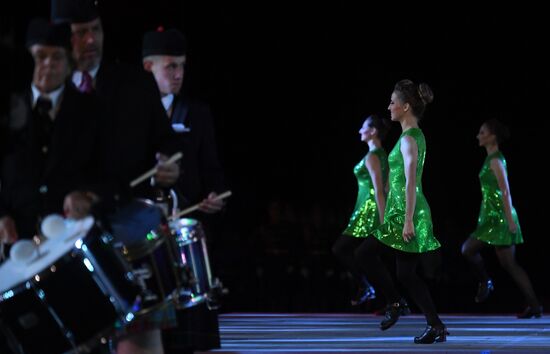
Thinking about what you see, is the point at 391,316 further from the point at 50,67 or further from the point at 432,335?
the point at 50,67

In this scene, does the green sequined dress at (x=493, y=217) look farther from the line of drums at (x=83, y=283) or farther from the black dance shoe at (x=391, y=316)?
the line of drums at (x=83, y=283)

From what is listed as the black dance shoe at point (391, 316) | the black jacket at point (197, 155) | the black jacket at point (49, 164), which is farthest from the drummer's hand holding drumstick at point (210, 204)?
the black dance shoe at point (391, 316)

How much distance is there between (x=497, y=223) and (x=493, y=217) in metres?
0.06

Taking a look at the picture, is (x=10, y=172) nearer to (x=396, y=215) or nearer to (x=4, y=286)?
(x=4, y=286)

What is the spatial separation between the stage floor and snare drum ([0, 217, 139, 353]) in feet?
10.4

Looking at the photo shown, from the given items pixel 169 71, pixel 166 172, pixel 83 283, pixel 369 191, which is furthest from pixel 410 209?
pixel 83 283

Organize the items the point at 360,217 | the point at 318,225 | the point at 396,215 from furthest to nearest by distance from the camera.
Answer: the point at 318,225
the point at 360,217
the point at 396,215

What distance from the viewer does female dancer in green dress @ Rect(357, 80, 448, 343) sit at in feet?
25.3

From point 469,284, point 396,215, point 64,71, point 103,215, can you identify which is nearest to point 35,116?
point 64,71

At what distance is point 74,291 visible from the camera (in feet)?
13.0

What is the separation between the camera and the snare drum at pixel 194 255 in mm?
4316

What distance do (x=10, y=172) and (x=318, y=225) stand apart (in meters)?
10.4

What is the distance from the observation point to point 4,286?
404 centimetres

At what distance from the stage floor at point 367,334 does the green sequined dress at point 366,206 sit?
77 cm
